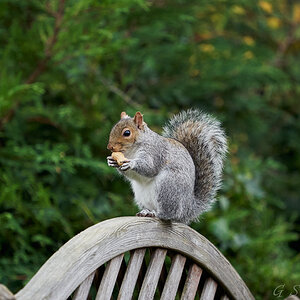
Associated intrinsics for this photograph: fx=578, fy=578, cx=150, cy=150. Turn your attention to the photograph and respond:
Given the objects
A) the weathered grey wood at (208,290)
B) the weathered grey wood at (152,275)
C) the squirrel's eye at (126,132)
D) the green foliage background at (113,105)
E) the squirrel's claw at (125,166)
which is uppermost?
the green foliage background at (113,105)

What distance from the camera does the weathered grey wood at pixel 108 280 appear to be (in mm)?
924

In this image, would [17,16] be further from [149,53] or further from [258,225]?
[258,225]

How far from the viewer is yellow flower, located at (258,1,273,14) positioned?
300 centimetres

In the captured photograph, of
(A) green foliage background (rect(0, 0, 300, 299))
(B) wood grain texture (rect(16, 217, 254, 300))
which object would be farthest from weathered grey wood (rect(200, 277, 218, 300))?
(A) green foliage background (rect(0, 0, 300, 299))

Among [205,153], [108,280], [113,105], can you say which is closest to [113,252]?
[108,280]

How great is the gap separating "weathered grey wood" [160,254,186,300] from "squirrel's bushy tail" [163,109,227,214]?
0.62 ft

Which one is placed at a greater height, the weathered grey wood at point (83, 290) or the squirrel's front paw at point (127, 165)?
the squirrel's front paw at point (127, 165)

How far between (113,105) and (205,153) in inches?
35.9

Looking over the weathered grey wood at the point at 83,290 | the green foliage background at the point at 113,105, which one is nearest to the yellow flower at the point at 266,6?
the green foliage background at the point at 113,105

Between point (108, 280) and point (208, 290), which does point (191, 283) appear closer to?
point (208, 290)

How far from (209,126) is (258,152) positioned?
193 centimetres

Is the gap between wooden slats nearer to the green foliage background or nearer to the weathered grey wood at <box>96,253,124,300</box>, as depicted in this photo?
the weathered grey wood at <box>96,253,124,300</box>

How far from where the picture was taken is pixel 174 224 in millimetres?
1103

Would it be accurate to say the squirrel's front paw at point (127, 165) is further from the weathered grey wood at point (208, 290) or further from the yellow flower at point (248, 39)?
the yellow flower at point (248, 39)
